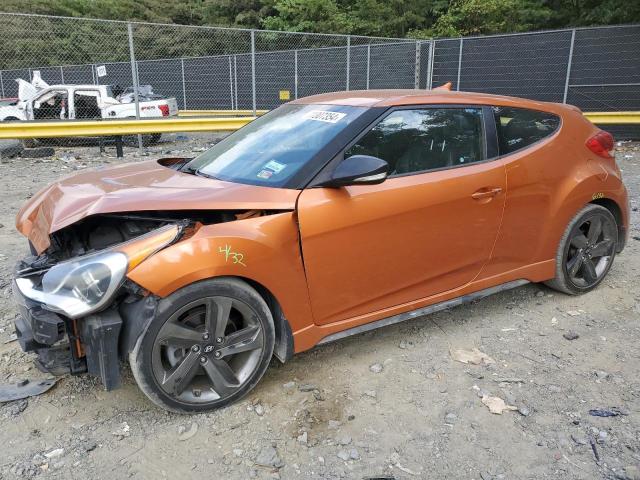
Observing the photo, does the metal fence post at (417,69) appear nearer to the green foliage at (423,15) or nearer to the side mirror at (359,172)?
the green foliage at (423,15)

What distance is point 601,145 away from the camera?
388 cm

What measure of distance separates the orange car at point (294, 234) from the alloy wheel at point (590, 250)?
0.33ft

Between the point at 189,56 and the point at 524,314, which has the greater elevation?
the point at 189,56

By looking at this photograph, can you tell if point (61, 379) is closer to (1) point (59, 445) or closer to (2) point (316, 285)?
(1) point (59, 445)

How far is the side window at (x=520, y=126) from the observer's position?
3403mm

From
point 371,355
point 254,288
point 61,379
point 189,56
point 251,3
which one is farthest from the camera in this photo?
point 251,3

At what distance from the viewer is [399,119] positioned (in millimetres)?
3096

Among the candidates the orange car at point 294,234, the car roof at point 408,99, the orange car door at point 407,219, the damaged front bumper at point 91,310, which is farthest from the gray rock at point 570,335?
the damaged front bumper at point 91,310

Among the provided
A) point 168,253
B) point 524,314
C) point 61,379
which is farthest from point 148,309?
point 524,314

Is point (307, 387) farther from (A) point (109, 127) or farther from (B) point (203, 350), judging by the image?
(A) point (109, 127)

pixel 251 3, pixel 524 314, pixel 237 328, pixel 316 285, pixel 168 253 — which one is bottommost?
pixel 524 314

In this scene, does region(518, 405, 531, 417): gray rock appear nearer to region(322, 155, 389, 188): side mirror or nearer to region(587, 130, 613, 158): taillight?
region(322, 155, 389, 188): side mirror

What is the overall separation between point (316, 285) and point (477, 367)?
3.75 feet

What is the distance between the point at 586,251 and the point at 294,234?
2.49m
